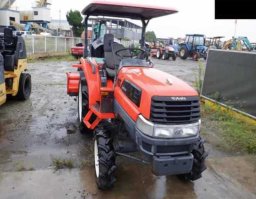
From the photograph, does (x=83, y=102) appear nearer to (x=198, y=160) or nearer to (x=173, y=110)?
(x=198, y=160)

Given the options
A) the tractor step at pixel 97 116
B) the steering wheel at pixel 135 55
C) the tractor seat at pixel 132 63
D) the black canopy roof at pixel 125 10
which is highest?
the black canopy roof at pixel 125 10

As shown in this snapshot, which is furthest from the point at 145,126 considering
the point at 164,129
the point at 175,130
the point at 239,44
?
the point at 239,44

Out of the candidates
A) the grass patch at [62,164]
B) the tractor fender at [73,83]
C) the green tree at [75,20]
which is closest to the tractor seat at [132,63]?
the grass patch at [62,164]

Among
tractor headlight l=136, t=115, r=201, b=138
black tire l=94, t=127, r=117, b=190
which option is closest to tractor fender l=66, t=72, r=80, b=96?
black tire l=94, t=127, r=117, b=190

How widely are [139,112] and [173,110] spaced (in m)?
0.37

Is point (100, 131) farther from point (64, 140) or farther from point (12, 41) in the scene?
point (12, 41)

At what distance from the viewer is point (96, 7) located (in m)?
4.74

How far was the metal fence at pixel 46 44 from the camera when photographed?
65.7 ft

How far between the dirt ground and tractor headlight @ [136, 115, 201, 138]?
897mm

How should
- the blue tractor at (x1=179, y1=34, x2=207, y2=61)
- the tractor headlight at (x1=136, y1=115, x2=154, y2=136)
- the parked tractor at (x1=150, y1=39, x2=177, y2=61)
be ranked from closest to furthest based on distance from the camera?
the tractor headlight at (x1=136, y1=115, x2=154, y2=136), the parked tractor at (x1=150, y1=39, x2=177, y2=61), the blue tractor at (x1=179, y1=34, x2=207, y2=61)

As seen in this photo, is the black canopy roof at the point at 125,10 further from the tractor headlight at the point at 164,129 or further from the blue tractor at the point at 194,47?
the blue tractor at the point at 194,47

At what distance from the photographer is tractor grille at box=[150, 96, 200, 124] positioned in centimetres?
325

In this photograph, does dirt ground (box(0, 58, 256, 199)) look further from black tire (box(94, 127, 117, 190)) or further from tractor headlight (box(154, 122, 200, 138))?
tractor headlight (box(154, 122, 200, 138))

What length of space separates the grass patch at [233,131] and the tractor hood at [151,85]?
2248 millimetres
